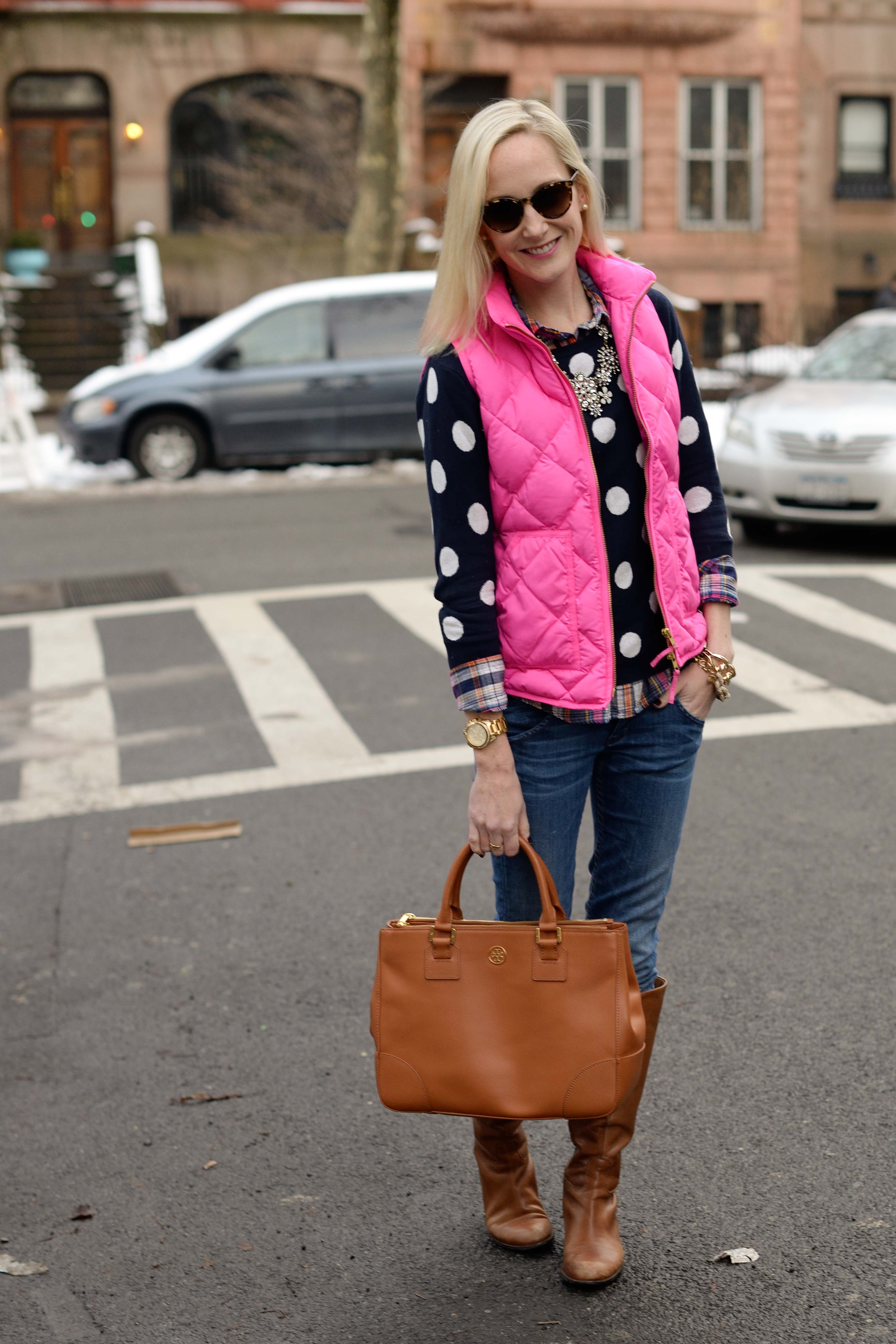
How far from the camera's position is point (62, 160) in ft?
101

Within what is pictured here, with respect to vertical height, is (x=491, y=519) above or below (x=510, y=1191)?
above

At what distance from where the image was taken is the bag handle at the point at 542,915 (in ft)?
9.11

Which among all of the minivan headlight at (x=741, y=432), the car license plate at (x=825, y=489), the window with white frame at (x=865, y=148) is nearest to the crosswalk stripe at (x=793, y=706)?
the car license plate at (x=825, y=489)

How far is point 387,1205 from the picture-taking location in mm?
3391

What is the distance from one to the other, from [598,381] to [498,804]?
766 mm

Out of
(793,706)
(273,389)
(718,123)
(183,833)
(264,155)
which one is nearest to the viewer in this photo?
(183,833)

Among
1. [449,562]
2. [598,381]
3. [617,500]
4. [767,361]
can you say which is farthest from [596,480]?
[767,361]

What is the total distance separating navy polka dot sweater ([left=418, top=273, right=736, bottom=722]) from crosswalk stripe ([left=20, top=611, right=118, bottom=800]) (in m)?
3.99

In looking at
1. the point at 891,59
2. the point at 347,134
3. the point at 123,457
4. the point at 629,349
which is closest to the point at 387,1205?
the point at 629,349

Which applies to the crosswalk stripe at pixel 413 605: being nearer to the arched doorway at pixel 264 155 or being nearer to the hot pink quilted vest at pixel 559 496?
the hot pink quilted vest at pixel 559 496

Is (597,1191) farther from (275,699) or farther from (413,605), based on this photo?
(413,605)

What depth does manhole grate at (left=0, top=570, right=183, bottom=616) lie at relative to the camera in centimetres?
1059

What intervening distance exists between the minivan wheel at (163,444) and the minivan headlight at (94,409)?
1.04 ft

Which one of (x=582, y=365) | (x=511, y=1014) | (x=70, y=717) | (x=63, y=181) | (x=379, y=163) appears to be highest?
(x=63, y=181)
